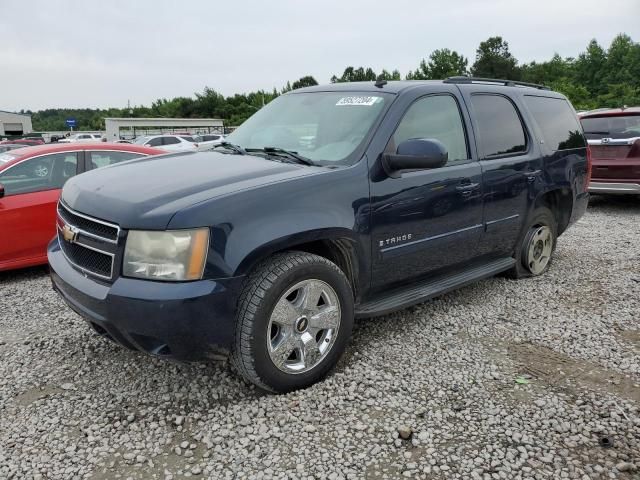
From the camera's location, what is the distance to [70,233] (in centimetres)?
300

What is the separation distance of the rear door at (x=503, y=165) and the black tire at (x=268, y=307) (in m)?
1.76

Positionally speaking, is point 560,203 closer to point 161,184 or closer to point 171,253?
point 161,184

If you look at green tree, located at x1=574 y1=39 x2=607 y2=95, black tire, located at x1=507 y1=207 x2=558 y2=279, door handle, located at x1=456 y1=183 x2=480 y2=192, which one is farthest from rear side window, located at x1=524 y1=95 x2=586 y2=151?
green tree, located at x1=574 y1=39 x2=607 y2=95

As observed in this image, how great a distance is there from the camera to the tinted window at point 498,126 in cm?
415

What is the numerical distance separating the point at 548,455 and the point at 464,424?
42cm

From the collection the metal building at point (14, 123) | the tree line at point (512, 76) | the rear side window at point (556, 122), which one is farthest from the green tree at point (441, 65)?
the rear side window at point (556, 122)

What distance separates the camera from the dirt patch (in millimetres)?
3055

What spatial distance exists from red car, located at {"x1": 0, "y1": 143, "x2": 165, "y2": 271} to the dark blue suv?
204 cm

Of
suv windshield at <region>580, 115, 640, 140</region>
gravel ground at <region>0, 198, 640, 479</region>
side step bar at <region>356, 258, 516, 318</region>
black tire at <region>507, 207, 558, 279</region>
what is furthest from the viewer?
suv windshield at <region>580, 115, 640, 140</region>

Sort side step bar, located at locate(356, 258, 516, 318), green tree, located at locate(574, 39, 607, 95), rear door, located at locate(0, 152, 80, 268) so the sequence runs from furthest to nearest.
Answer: green tree, located at locate(574, 39, 607, 95)
rear door, located at locate(0, 152, 80, 268)
side step bar, located at locate(356, 258, 516, 318)

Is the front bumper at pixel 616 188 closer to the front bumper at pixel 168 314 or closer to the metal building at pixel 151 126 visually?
the front bumper at pixel 168 314

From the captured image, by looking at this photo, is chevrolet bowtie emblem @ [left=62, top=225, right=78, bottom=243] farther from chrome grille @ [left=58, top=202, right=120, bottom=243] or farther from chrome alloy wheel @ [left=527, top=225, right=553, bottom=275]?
chrome alloy wheel @ [left=527, top=225, right=553, bottom=275]

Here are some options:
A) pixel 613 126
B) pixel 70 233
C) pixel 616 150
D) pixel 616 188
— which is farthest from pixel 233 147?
pixel 613 126

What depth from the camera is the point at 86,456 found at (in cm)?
245
